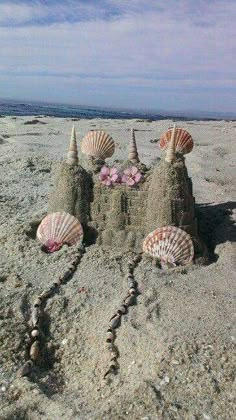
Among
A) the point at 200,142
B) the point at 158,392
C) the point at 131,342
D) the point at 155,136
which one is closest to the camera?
the point at 158,392

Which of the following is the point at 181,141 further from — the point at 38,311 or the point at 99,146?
the point at 38,311

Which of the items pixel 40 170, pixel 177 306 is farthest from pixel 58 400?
pixel 40 170

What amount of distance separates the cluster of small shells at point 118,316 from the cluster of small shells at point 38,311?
2.75 feet

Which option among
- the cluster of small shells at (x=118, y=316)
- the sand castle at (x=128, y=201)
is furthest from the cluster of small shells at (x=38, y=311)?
the cluster of small shells at (x=118, y=316)

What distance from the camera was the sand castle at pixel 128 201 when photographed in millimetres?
7770

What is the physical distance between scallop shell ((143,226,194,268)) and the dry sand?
9.2 inches

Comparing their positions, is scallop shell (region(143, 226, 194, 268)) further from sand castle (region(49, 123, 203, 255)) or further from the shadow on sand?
the shadow on sand

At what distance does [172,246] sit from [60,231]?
6.19ft

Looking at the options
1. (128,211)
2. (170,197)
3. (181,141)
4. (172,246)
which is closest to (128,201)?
(128,211)

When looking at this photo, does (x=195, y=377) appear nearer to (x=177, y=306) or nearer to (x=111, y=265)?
(x=177, y=306)

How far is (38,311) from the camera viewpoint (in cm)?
636

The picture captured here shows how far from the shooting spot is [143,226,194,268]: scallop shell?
7.55 m

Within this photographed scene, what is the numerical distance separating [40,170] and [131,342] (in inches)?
406

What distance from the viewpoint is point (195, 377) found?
507 centimetres
